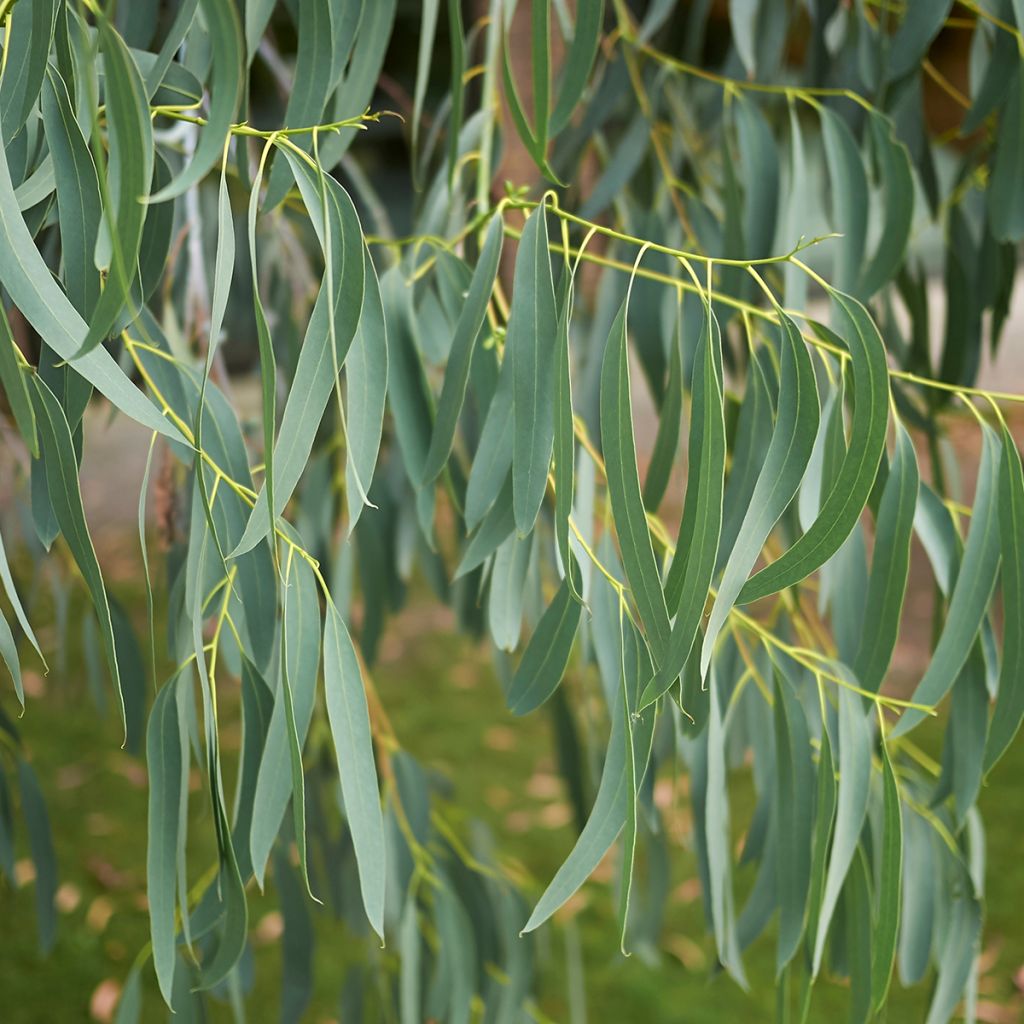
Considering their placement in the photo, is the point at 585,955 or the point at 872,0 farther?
the point at 585,955

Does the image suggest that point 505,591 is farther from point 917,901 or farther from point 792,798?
point 917,901

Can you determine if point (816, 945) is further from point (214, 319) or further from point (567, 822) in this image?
point (567, 822)

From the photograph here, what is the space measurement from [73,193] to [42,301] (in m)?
0.08

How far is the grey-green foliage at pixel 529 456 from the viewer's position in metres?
0.48

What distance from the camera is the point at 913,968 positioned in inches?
31.0

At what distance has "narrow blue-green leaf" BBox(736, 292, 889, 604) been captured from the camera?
1.61 ft

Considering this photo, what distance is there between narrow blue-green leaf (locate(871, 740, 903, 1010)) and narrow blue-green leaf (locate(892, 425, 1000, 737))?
0.04 meters

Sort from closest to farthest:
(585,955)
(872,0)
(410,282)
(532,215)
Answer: (532,215) < (410,282) < (872,0) < (585,955)

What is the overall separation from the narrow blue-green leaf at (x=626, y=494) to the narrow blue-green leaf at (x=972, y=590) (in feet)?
0.72

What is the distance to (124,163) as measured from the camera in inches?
→ 16.1

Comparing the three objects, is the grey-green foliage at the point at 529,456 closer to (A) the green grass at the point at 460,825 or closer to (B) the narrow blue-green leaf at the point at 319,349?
(B) the narrow blue-green leaf at the point at 319,349

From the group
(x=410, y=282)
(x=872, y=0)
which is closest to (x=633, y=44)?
(x=872, y=0)

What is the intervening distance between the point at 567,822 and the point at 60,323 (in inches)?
65.8

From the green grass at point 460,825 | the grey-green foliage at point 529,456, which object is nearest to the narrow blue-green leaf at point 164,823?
the grey-green foliage at point 529,456
